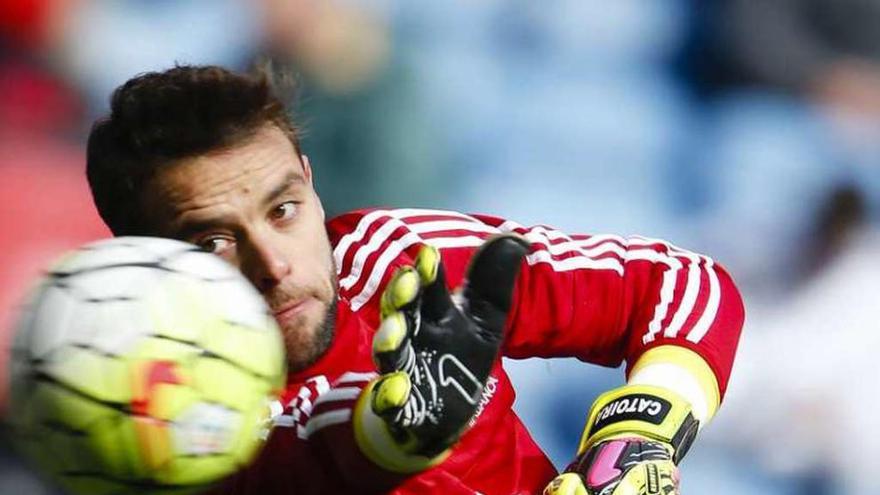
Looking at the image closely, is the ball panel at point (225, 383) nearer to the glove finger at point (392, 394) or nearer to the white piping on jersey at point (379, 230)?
the glove finger at point (392, 394)

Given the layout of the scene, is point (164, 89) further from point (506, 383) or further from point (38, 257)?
point (38, 257)

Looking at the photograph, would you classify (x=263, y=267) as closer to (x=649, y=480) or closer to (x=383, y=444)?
(x=383, y=444)

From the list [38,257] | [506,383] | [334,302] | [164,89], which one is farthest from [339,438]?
[38,257]

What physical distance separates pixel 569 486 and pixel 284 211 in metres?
0.59

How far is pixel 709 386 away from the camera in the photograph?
234 centimetres

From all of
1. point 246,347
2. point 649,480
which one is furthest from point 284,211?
point 649,480

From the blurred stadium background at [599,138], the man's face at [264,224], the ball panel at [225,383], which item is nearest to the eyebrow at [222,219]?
the man's face at [264,224]

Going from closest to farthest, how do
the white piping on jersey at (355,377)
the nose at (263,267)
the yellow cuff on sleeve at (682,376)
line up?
1. the white piping on jersey at (355,377)
2. the nose at (263,267)
3. the yellow cuff on sleeve at (682,376)

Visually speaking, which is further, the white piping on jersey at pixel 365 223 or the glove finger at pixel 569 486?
the white piping on jersey at pixel 365 223

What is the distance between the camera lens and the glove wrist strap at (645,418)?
2.21 meters

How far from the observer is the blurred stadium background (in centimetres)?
377

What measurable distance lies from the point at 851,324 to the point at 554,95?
1.00m

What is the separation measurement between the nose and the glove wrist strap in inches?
20.4

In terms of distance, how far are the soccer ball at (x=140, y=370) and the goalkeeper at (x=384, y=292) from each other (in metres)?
0.17
